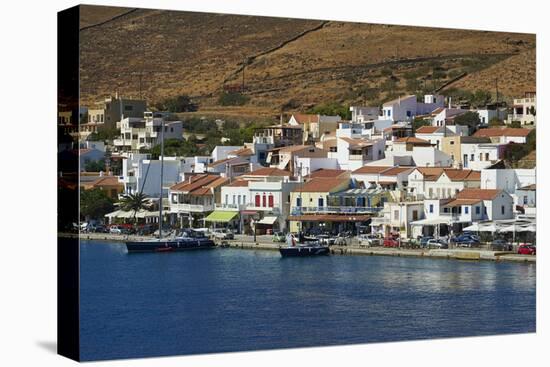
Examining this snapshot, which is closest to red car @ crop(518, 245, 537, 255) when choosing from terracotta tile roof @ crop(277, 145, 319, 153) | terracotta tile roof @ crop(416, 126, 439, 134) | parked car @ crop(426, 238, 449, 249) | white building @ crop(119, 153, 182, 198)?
parked car @ crop(426, 238, 449, 249)

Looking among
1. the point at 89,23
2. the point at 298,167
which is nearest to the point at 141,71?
the point at 89,23

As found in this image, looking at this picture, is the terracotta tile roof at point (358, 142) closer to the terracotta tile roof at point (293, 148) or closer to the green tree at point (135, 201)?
the terracotta tile roof at point (293, 148)

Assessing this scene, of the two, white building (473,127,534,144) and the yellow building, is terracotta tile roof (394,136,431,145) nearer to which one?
white building (473,127,534,144)

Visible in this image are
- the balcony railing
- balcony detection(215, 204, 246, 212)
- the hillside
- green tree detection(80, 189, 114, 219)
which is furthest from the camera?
the balcony railing

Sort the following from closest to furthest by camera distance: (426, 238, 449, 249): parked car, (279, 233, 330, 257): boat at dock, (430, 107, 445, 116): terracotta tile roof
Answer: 1. (279, 233, 330, 257): boat at dock
2. (430, 107, 445, 116): terracotta tile roof
3. (426, 238, 449, 249): parked car

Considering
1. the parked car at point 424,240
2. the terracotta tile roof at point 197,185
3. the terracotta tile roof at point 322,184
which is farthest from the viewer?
the parked car at point 424,240

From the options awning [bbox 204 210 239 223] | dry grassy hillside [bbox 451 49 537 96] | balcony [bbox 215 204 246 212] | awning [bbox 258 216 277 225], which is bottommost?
awning [bbox 258 216 277 225]

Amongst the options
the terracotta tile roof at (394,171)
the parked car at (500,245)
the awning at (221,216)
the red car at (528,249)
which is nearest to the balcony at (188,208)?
the awning at (221,216)
